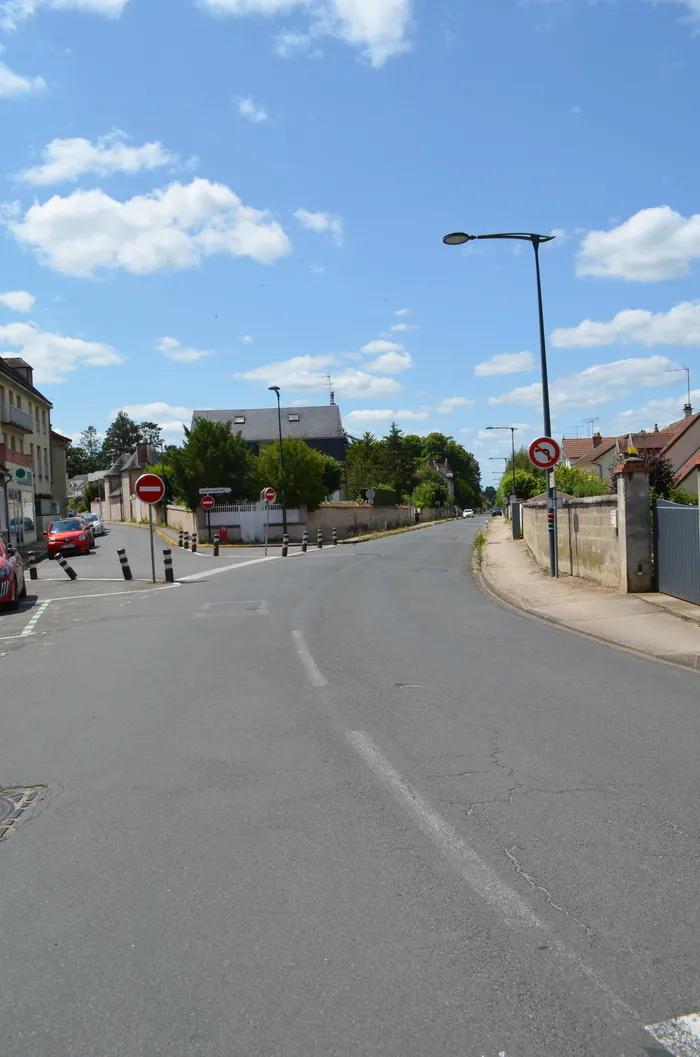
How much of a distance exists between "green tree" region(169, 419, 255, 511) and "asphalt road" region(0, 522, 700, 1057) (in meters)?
43.4

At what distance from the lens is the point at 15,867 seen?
14.4ft

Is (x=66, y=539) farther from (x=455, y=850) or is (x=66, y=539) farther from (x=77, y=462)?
(x=77, y=462)

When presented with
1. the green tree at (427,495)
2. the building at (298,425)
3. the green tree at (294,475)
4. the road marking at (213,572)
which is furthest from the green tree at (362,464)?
the road marking at (213,572)

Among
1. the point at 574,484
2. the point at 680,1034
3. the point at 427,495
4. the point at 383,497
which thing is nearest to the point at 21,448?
the point at 383,497

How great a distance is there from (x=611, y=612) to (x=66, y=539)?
28.8 m

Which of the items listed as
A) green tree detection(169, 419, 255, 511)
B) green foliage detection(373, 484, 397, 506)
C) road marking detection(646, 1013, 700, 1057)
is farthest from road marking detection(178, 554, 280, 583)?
green foliage detection(373, 484, 397, 506)

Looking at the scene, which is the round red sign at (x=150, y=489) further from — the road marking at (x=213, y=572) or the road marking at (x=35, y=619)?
the road marking at (x=35, y=619)

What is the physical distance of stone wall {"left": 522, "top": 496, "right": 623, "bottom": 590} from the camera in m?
16.2

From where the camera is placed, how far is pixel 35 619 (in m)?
16.0

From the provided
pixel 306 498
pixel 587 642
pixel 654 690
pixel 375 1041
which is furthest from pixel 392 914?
pixel 306 498

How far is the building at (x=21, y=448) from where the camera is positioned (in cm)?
4134

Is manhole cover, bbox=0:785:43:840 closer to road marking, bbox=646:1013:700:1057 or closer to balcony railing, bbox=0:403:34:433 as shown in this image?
road marking, bbox=646:1013:700:1057

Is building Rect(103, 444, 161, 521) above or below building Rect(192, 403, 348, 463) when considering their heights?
below

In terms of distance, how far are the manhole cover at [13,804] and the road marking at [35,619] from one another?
863 cm
